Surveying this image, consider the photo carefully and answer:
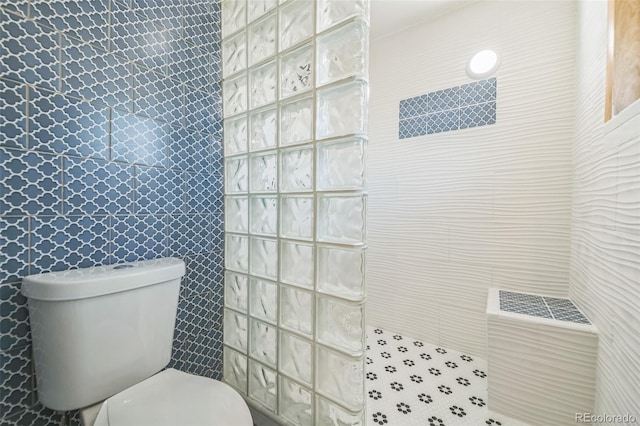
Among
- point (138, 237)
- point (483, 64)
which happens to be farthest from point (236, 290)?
point (483, 64)

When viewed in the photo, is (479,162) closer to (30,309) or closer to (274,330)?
(274,330)

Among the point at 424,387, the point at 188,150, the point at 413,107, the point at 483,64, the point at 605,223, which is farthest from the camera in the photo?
the point at 413,107

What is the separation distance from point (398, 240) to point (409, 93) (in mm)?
1131

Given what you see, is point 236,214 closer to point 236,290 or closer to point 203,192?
point 203,192

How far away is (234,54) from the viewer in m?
1.34

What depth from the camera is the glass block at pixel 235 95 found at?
1296 millimetres

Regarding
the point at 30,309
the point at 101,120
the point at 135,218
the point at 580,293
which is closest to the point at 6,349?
the point at 30,309

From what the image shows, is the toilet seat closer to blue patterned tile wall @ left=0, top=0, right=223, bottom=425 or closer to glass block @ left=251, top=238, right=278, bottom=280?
blue patterned tile wall @ left=0, top=0, right=223, bottom=425

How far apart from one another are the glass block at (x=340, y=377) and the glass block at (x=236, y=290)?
479 mm

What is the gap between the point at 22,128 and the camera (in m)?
0.84

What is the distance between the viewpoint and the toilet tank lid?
0.76 meters

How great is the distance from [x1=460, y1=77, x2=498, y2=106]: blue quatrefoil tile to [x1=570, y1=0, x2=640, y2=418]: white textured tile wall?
401mm

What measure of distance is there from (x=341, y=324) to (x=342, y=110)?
0.75m

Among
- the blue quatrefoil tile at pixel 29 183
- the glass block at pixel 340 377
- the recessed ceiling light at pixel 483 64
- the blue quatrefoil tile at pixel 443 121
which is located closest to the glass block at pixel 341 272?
the glass block at pixel 340 377
